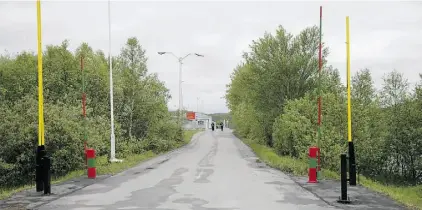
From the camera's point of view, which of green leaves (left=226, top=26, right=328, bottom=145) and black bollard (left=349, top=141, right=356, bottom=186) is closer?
black bollard (left=349, top=141, right=356, bottom=186)

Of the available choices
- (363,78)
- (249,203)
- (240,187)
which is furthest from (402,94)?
(249,203)

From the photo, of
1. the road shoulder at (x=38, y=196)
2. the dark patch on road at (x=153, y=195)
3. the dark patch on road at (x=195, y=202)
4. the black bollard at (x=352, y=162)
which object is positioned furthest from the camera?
the black bollard at (x=352, y=162)

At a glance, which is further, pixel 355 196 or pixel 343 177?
pixel 355 196

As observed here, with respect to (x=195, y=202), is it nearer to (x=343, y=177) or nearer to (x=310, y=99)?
(x=343, y=177)

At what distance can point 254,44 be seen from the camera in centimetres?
3669

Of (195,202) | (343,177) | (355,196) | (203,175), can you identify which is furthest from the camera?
(203,175)

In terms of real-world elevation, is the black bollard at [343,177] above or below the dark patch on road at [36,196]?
above

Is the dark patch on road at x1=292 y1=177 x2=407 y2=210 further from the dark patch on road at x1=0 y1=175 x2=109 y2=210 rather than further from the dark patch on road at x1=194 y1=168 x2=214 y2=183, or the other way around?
A: the dark patch on road at x1=0 y1=175 x2=109 y2=210

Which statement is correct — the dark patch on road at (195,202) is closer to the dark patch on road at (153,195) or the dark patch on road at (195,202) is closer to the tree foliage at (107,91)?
the dark patch on road at (153,195)

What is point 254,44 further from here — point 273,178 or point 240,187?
point 240,187

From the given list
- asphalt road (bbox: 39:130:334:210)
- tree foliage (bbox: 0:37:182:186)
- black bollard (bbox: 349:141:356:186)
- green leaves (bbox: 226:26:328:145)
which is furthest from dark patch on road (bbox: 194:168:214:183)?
green leaves (bbox: 226:26:328:145)

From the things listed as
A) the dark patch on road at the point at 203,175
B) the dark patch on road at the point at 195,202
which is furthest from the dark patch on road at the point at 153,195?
the dark patch on road at the point at 203,175

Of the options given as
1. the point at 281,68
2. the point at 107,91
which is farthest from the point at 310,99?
the point at 107,91

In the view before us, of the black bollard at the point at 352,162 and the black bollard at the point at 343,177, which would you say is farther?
the black bollard at the point at 352,162
